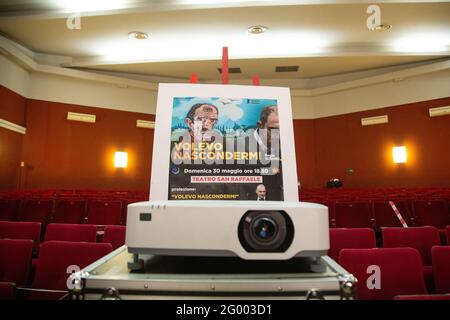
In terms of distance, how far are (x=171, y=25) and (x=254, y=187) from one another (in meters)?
5.33

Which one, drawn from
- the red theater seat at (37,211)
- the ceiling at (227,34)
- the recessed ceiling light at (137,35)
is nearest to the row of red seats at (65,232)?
the red theater seat at (37,211)

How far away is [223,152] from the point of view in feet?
3.08

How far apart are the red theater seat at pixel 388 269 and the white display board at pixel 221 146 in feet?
2.93

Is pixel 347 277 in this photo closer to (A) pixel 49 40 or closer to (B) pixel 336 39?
(B) pixel 336 39

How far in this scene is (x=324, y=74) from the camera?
8.08 m

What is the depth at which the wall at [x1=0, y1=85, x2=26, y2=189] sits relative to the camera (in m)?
6.00

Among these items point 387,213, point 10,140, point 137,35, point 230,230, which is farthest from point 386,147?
point 10,140

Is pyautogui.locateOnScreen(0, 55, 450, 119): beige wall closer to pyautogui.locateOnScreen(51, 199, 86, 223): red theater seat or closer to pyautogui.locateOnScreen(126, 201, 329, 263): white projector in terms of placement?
pyautogui.locateOnScreen(51, 199, 86, 223): red theater seat

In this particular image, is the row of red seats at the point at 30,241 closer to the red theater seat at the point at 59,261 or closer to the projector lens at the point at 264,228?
the red theater seat at the point at 59,261

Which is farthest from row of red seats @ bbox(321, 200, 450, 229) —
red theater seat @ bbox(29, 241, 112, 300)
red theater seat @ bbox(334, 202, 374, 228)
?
red theater seat @ bbox(29, 241, 112, 300)

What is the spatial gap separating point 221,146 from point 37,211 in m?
3.72

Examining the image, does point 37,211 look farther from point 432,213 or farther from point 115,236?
point 432,213

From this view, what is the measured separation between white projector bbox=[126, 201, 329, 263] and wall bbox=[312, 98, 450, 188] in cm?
777

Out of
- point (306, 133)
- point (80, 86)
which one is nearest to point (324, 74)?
point (306, 133)
